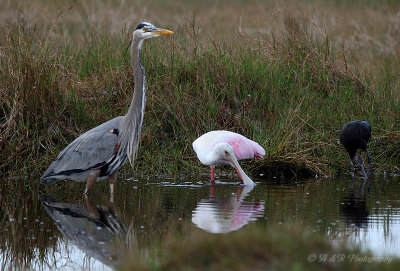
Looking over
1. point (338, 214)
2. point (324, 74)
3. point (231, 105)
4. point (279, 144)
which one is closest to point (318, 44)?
point (324, 74)

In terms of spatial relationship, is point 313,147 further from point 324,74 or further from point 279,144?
point 324,74

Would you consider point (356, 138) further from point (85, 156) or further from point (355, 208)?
point (85, 156)

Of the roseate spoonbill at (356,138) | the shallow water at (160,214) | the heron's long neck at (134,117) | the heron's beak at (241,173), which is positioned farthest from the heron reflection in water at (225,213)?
the roseate spoonbill at (356,138)

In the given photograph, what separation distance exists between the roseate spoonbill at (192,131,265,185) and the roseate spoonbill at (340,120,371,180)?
3.80 feet

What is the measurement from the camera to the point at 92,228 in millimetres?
5672

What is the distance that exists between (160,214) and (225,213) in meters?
0.62

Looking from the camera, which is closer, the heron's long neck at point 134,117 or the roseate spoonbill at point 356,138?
the heron's long neck at point 134,117

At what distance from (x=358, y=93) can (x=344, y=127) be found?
131cm

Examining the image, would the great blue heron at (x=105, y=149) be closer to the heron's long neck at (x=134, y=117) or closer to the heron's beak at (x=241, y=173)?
the heron's long neck at (x=134, y=117)

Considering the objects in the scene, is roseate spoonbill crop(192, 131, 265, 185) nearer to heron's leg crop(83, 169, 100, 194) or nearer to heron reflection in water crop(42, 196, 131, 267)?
heron's leg crop(83, 169, 100, 194)

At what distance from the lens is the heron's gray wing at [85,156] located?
7.05m

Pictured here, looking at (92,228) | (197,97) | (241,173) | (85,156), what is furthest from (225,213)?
(197,97)

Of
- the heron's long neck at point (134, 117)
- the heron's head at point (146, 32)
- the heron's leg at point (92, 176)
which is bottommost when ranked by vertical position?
the heron's leg at point (92, 176)

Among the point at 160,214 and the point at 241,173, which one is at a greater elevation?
the point at 241,173
